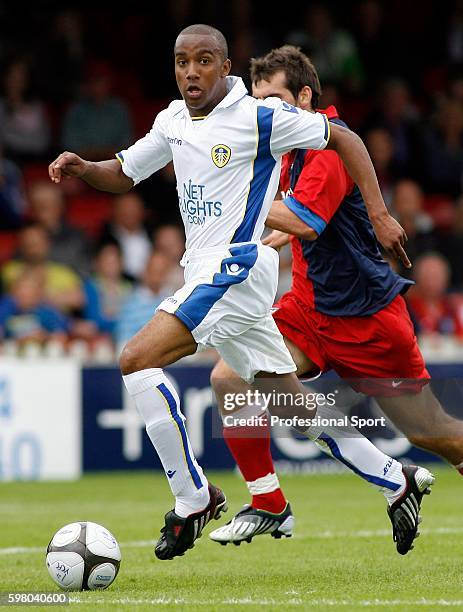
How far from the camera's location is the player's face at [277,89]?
284 inches

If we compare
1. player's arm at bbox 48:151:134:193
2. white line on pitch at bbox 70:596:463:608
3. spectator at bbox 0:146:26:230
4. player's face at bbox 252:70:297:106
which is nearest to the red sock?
white line on pitch at bbox 70:596:463:608

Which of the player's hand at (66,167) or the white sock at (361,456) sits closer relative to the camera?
the player's hand at (66,167)

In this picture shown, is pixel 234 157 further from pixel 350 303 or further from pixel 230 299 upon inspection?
pixel 350 303

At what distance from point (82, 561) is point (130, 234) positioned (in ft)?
27.4

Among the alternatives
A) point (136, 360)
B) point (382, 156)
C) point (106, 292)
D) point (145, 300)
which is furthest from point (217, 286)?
point (382, 156)

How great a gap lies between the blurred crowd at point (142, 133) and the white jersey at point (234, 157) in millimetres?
5898

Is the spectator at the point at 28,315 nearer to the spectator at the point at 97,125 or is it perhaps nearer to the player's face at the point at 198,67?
the spectator at the point at 97,125

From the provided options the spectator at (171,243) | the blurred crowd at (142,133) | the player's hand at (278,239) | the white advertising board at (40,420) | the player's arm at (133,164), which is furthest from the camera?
the spectator at (171,243)

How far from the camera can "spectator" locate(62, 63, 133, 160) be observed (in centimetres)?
1577

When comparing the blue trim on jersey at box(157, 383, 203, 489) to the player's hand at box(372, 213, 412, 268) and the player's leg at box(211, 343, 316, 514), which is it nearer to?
the player's leg at box(211, 343, 316, 514)

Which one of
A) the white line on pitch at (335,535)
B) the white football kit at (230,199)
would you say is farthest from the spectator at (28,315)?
the white football kit at (230,199)

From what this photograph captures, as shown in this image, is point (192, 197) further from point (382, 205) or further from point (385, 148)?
point (385, 148)

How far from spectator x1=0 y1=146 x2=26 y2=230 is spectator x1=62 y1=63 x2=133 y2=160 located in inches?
49.9

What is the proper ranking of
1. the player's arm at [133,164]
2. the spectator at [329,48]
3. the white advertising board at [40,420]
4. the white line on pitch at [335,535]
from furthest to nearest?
the spectator at [329,48], the white advertising board at [40,420], the white line on pitch at [335,535], the player's arm at [133,164]
